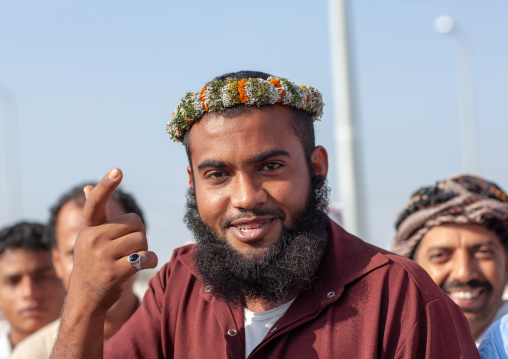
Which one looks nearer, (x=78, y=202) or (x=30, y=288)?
(x=78, y=202)

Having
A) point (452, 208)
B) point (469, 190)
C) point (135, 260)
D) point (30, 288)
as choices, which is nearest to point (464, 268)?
point (452, 208)

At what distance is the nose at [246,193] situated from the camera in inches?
111

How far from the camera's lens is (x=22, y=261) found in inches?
218

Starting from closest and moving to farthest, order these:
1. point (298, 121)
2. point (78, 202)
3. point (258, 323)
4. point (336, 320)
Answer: point (336, 320) < point (258, 323) < point (298, 121) < point (78, 202)

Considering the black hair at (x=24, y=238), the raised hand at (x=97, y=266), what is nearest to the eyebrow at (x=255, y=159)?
the raised hand at (x=97, y=266)

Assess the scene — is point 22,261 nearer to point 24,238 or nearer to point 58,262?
point 24,238

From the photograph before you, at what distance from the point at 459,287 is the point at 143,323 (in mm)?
2134

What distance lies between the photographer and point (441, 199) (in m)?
4.36

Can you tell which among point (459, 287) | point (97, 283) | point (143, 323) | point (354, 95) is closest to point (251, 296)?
point (143, 323)

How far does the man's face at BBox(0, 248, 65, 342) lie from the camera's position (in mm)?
5375

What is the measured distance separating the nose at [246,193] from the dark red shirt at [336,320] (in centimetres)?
45

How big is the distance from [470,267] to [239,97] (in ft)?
7.09

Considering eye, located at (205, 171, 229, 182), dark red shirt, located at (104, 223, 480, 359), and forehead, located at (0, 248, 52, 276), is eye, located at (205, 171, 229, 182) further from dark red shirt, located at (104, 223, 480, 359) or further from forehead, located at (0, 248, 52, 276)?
forehead, located at (0, 248, 52, 276)

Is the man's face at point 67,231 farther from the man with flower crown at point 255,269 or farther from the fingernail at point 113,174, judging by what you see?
the fingernail at point 113,174
